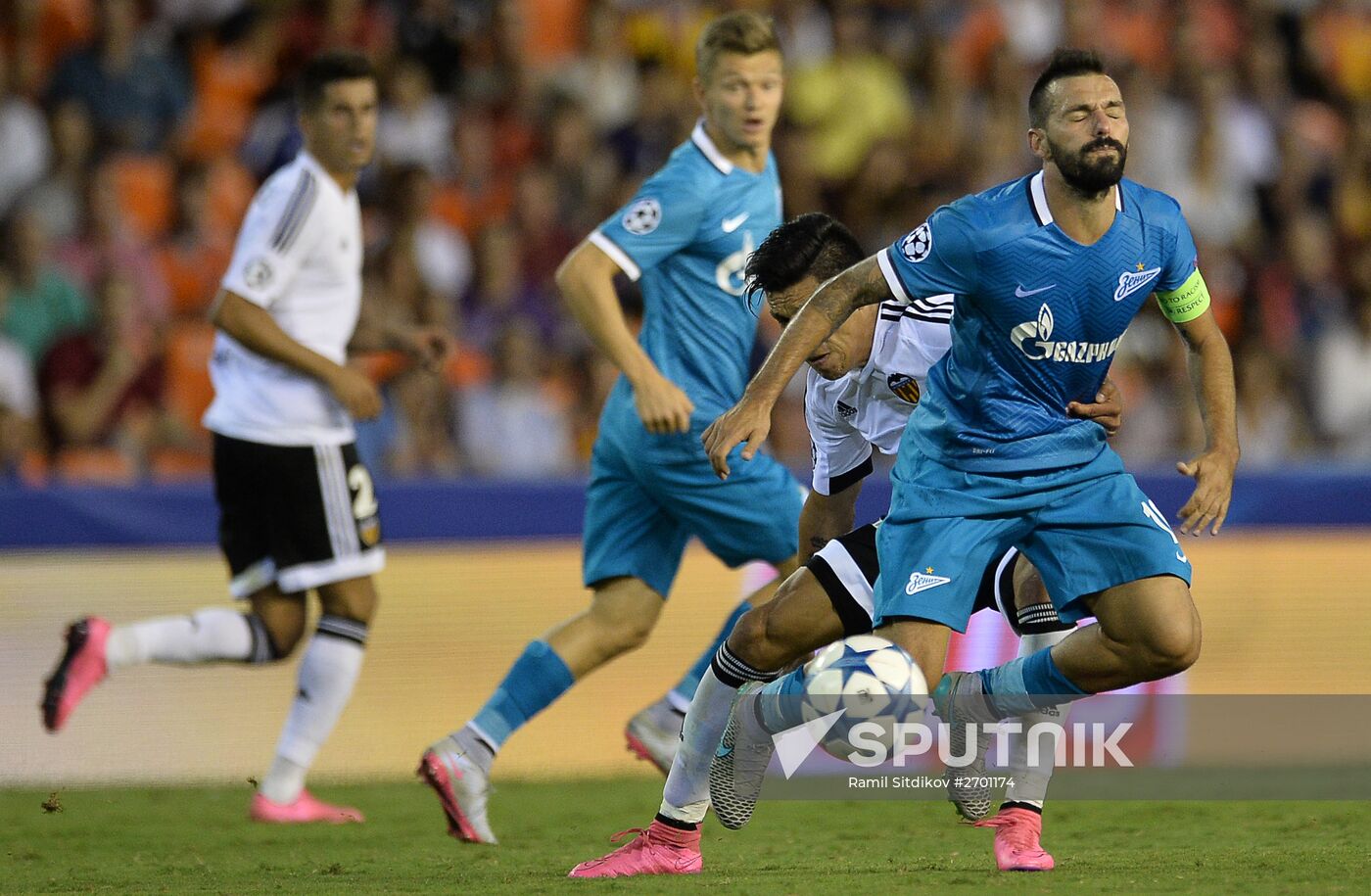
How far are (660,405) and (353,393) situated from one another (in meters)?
1.27

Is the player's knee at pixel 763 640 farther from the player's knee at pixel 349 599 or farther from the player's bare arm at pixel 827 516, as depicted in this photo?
the player's knee at pixel 349 599

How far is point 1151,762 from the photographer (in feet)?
25.1

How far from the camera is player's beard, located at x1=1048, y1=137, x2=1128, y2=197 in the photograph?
4652 millimetres

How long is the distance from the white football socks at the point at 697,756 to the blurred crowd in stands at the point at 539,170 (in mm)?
4214

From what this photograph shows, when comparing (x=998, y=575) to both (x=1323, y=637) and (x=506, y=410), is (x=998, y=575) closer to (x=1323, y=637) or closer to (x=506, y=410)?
(x=1323, y=637)

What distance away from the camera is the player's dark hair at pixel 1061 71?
4.77 meters

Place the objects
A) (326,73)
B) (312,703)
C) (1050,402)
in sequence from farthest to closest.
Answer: (326,73) → (312,703) → (1050,402)

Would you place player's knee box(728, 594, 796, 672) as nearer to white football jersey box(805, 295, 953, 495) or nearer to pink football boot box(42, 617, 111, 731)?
white football jersey box(805, 295, 953, 495)

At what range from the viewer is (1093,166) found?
466 centimetres

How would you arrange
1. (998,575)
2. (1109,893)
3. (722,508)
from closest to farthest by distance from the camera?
(1109,893), (998,575), (722,508)

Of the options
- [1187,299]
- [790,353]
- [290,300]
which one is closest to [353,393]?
[290,300]

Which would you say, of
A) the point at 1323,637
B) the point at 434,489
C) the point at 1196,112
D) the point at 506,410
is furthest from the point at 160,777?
the point at 1196,112

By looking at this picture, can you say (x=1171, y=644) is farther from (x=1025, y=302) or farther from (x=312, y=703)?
(x=312, y=703)

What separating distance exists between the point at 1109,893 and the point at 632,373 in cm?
217
